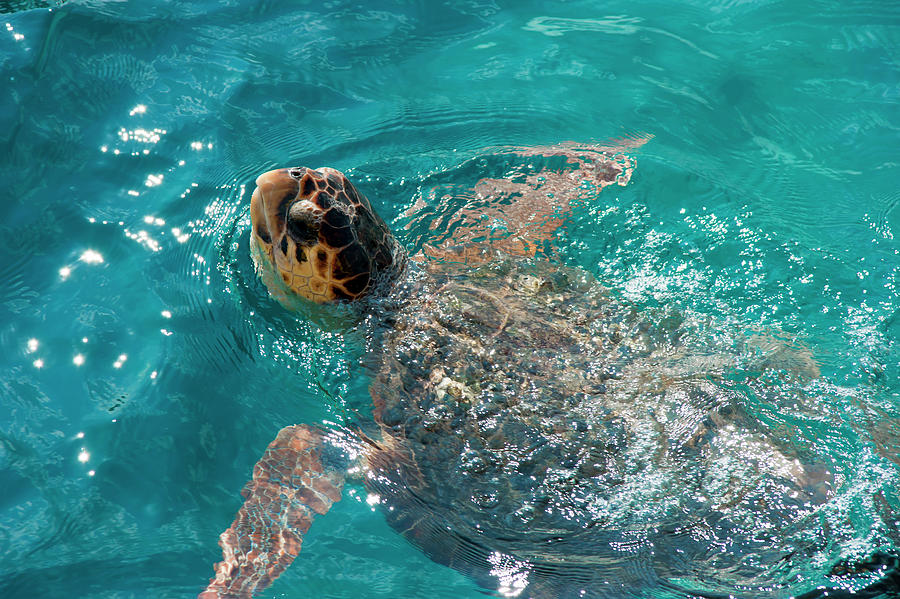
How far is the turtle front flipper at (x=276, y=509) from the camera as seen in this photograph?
2.71 meters

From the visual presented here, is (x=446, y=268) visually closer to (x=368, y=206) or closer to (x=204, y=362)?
(x=368, y=206)

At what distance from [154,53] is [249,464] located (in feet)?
11.9

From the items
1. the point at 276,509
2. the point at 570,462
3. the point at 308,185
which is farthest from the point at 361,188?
the point at 570,462

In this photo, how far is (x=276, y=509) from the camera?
2.92 m

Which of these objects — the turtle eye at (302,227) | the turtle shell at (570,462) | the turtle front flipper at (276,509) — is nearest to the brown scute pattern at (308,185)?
the turtle eye at (302,227)

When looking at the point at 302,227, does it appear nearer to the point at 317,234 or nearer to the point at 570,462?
the point at 317,234

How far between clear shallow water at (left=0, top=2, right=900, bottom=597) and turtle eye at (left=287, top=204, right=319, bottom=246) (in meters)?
0.54

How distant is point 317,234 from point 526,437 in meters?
1.49

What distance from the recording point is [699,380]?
3.16m

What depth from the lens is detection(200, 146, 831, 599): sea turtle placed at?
8.81 feet

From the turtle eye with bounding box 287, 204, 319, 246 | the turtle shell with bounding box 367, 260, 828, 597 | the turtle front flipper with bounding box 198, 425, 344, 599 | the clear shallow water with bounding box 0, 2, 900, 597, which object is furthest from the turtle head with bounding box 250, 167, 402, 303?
the turtle front flipper with bounding box 198, 425, 344, 599

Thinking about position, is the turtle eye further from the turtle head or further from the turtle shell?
the turtle shell

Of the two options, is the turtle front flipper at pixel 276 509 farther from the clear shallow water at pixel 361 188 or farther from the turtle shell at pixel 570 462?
the turtle shell at pixel 570 462

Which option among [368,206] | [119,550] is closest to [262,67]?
[368,206]
